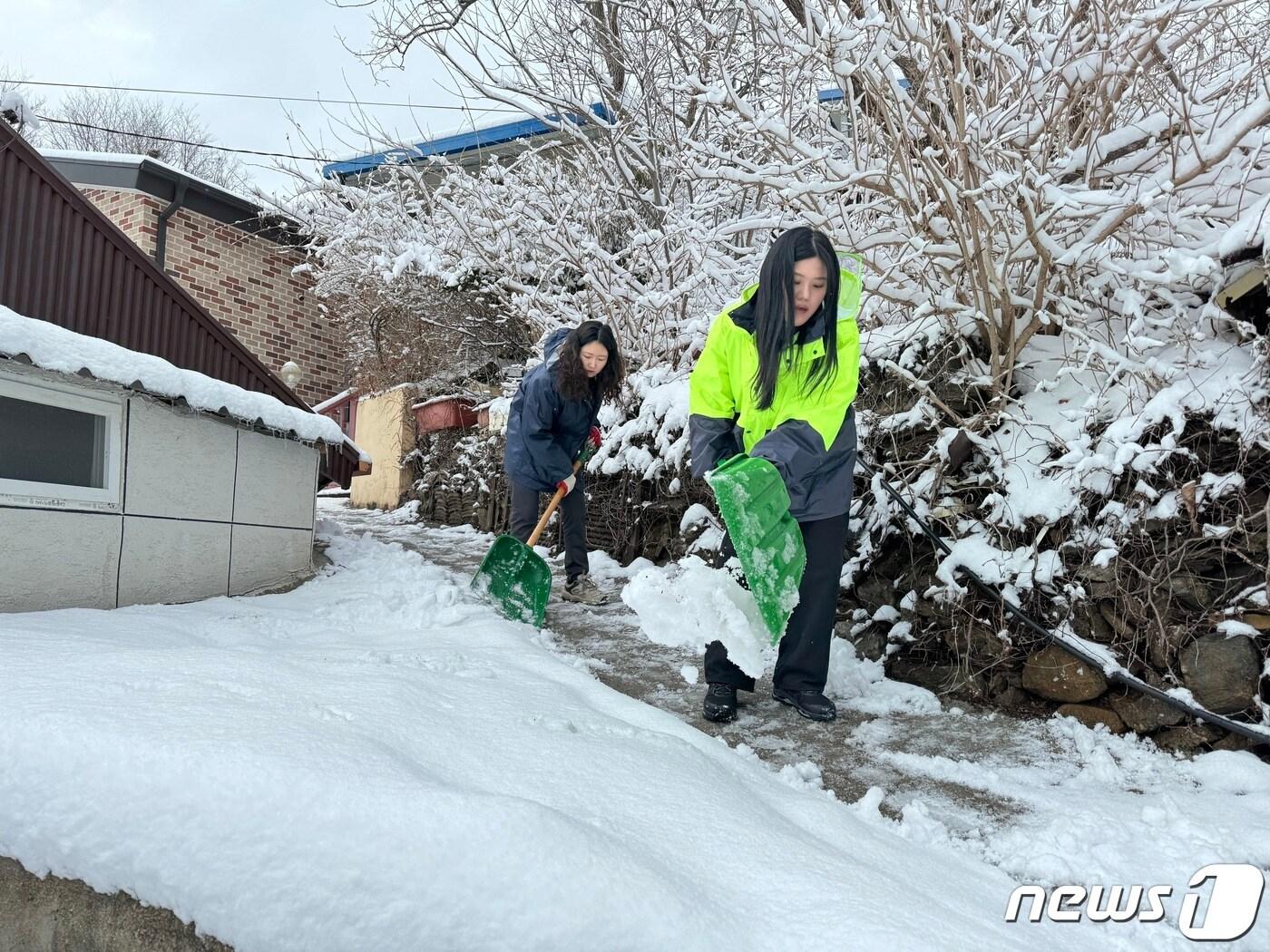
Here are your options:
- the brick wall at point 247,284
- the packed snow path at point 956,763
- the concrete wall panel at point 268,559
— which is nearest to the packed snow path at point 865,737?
the packed snow path at point 956,763

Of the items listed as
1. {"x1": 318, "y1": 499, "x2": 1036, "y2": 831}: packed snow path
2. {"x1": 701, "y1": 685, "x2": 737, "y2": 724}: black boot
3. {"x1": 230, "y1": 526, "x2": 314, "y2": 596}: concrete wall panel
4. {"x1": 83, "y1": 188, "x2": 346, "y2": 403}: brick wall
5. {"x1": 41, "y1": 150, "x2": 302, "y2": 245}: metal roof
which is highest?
{"x1": 41, "y1": 150, "x2": 302, "y2": 245}: metal roof

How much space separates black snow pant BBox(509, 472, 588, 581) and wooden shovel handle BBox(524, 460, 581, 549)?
98mm

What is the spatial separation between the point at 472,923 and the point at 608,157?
19.4ft

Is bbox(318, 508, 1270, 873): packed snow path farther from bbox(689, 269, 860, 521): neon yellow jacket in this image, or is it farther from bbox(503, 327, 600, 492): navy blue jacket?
bbox(503, 327, 600, 492): navy blue jacket

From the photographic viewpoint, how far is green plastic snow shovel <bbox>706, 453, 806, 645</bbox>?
7.59 ft

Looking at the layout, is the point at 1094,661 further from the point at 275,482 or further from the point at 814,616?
the point at 275,482

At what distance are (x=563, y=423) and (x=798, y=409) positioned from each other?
212cm

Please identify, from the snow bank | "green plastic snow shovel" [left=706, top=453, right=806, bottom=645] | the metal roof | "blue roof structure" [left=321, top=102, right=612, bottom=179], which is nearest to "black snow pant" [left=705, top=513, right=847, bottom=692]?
"green plastic snow shovel" [left=706, top=453, right=806, bottom=645]

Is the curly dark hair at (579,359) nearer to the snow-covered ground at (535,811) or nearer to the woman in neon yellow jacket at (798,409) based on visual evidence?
the woman in neon yellow jacket at (798,409)

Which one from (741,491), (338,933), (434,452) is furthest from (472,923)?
(434,452)

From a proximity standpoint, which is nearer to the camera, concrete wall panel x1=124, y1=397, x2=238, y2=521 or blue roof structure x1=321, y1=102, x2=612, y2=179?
concrete wall panel x1=124, y1=397, x2=238, y2=521

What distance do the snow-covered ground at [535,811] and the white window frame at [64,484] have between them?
80 cm

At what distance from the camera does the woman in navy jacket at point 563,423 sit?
4145 millimetres

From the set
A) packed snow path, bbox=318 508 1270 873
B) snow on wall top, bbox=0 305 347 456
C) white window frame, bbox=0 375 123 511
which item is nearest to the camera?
packed snow path, bbox=318 508 1270 873
